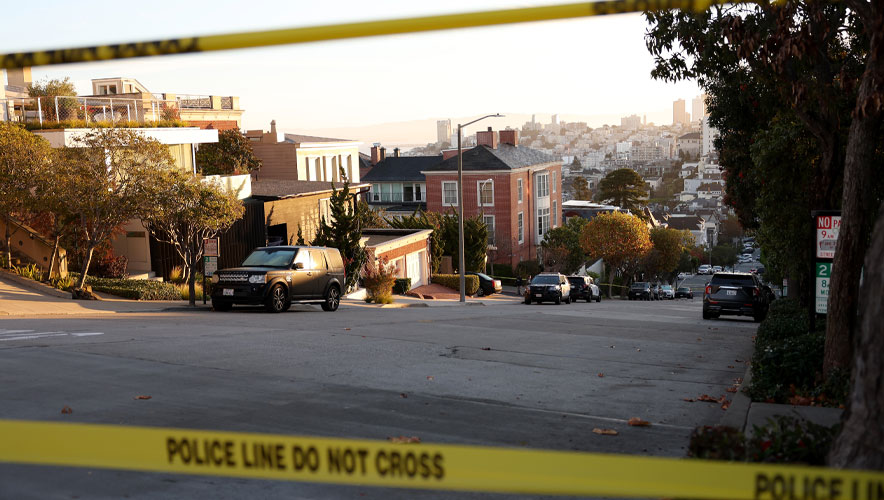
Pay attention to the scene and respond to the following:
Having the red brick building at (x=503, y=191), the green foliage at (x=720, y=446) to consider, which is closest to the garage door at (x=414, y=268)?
the red brick building at (x=503, y=191)

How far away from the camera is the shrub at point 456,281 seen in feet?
156

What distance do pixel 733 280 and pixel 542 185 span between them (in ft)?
159

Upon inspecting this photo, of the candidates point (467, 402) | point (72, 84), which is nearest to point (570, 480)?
point (467, 402)

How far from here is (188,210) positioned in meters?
24.5

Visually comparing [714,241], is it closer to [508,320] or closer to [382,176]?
[382,176]

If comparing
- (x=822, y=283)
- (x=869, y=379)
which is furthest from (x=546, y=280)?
(x=869, y=379)

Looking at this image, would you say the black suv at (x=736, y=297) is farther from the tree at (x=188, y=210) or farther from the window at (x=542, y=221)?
the window at (x=542, y=221)

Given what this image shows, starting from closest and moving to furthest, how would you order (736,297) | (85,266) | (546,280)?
(85,266)
(736,297)
(546,280)

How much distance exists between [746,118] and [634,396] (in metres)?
12.8

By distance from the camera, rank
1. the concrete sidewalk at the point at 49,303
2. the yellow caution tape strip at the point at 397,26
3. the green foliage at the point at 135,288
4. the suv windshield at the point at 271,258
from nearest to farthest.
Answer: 1. the yellow caution tape strip at the point at 397,26
2. the concrete sidewalk at the point at 49,303
3. the suv windshield at the point at 271,258
4. the green foliage at the point at 135,288

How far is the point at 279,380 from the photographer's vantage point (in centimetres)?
1069

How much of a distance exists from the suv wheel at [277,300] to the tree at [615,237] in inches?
1829

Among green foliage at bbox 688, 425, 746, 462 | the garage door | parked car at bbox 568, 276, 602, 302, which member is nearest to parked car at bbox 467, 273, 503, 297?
the garage door

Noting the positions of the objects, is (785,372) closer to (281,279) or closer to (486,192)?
(281,279)
